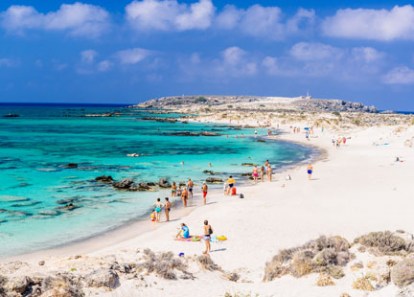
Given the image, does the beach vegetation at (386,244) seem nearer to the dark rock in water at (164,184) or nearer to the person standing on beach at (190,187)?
the person standing on beach at (190,187)

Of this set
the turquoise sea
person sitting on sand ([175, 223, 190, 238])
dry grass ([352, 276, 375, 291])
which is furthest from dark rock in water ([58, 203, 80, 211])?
dry grass ([352, 276, 375, 291])

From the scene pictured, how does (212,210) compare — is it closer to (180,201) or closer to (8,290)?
(180,201)

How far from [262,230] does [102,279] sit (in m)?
8.08

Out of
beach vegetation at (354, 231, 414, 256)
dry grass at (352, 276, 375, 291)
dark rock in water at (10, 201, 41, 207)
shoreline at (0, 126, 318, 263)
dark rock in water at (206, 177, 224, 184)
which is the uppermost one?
beach vegetation at (354, 231, 414, 256)

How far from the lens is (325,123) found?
76188 mm

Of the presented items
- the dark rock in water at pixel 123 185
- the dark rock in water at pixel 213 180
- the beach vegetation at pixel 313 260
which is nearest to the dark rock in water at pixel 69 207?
the dark rock in water at pixel 123 185

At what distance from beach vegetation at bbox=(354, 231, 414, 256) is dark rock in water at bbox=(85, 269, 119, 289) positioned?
22.4 ft

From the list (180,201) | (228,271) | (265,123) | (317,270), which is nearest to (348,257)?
(317,270)

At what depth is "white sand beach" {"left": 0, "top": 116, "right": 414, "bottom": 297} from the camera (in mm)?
10523

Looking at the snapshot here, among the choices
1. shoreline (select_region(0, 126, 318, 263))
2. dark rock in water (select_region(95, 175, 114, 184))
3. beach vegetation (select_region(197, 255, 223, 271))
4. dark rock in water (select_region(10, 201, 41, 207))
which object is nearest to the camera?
beach vegetation (select_region(197, 255, 223, 271))

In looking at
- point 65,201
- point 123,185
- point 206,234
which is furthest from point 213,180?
point 206,234

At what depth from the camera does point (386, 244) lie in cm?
1178

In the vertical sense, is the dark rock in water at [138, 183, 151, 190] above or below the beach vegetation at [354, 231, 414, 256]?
below

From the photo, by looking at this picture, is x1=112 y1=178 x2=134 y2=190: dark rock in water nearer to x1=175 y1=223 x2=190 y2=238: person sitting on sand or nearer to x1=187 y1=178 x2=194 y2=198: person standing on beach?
x1=187 y1=178 x2=194 y2=198: person standing on beach
